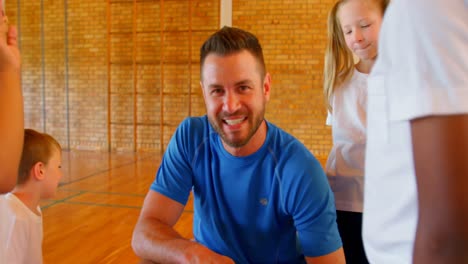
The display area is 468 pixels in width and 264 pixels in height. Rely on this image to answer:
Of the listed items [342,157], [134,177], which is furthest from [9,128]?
[134,177]

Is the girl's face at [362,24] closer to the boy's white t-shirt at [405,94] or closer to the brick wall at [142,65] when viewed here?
the boy's white t-shirt at [405,94]

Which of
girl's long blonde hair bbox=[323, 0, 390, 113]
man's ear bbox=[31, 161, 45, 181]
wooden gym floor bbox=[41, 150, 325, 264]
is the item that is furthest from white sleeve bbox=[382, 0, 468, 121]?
wooden gym floor bbox=[41, 150, 325, 264]

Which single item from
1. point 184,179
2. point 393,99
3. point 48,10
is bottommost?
point 184,179

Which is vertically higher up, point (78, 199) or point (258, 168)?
point (258, 168)

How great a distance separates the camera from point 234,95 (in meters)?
1.32

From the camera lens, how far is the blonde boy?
1456 mm

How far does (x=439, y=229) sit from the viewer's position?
0.42m

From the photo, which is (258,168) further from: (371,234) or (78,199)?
(78,199)

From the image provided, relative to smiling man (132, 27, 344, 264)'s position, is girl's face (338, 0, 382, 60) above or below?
above

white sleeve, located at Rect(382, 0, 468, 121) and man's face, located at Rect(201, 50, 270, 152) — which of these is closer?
white sleeve, located at Rect(382, 0, 468, 121)

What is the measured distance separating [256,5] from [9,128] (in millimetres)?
6426

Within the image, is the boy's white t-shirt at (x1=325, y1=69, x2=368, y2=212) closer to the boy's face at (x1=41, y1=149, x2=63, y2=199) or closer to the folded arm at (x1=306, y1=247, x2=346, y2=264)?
the folded arm at (x1=306, y1=247, x2=346, y2=264)

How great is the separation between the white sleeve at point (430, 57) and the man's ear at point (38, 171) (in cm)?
161

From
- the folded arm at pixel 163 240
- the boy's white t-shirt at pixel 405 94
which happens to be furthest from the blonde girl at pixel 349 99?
the boy's white t-shirt at pixel 405 94
